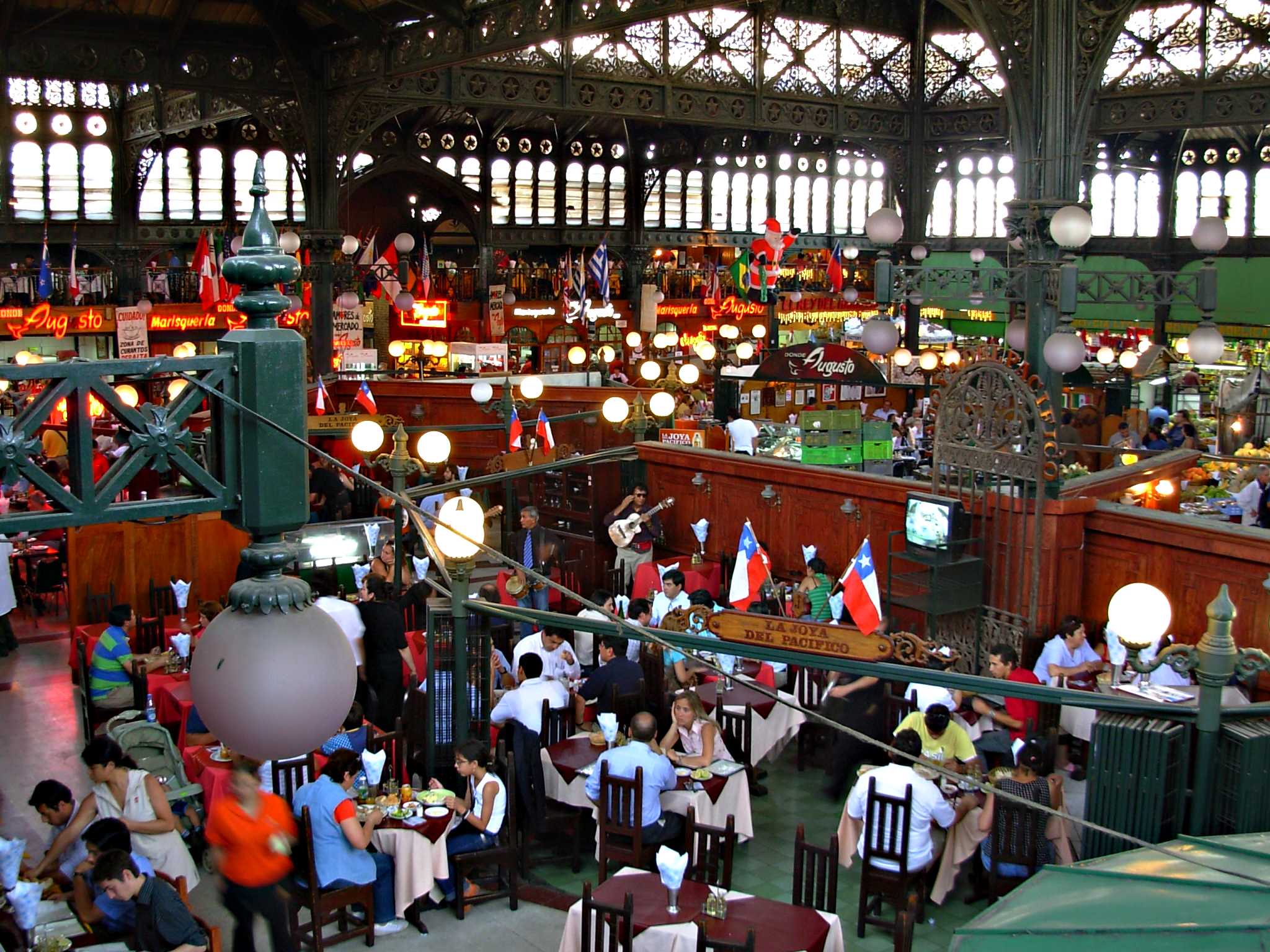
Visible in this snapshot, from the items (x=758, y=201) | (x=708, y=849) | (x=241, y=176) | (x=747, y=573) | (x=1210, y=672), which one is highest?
(x=758, y=201)

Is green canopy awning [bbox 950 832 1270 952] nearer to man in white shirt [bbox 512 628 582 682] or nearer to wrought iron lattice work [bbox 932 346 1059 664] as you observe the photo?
man in white shirt [bbox 512 628 582 682]

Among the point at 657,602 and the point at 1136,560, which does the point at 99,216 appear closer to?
the point at 657,602

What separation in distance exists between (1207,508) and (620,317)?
18140mm

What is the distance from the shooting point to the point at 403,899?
25.5ft

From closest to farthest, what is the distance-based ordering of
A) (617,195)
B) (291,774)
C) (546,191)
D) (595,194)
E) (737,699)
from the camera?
(291,774) → (737,699) → (546,191) → (595,194) → (617,195)

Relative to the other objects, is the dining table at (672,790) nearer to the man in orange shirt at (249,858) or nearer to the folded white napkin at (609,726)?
the folded white napkin at (609,726)

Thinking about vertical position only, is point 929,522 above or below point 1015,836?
above

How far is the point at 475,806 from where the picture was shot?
7.98 m

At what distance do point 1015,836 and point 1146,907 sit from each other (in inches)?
160

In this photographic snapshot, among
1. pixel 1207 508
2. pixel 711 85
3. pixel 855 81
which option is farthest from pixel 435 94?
pixel 1207 508

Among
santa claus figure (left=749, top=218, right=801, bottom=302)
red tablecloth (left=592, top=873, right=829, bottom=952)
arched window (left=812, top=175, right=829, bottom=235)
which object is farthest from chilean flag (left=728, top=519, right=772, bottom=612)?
arched window (left=812, top=175, right=829, bottom=235)

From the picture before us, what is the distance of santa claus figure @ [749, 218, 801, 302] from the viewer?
24.7 metres

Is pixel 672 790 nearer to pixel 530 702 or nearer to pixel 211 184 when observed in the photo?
pixel 530 702

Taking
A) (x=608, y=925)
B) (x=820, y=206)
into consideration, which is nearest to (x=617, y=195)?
(x=820, y=206)
